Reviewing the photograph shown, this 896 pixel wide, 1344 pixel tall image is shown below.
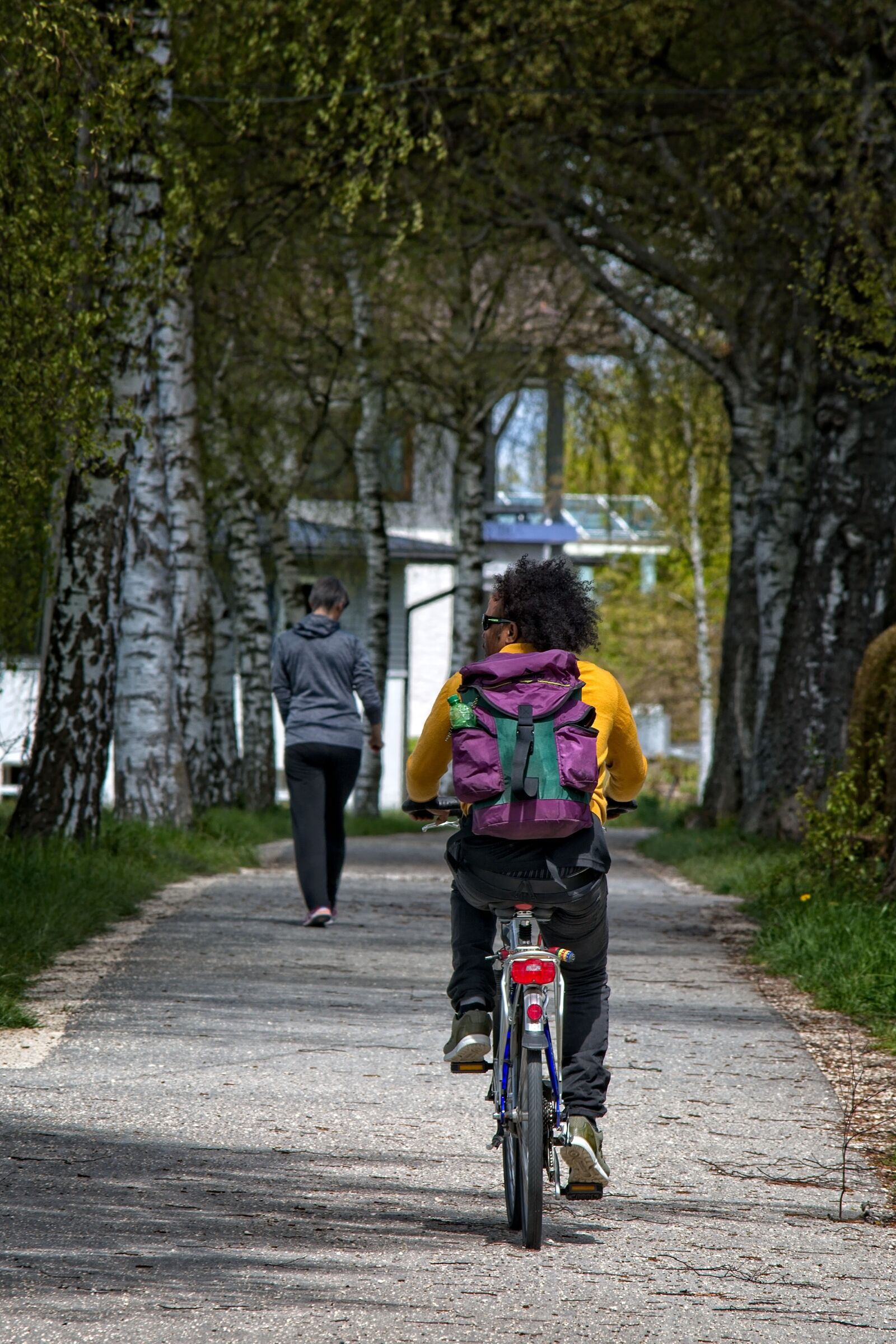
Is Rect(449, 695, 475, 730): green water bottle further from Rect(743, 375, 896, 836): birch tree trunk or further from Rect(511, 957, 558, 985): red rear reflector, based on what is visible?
Rect(743, 375, 896, 836): birch tree trunk

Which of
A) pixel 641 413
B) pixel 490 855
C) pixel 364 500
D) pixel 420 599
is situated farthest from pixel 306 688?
pixel 420 599

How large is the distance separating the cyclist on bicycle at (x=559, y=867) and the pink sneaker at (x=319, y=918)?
604cm

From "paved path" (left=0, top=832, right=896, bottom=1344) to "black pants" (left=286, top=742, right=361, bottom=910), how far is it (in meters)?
2.00

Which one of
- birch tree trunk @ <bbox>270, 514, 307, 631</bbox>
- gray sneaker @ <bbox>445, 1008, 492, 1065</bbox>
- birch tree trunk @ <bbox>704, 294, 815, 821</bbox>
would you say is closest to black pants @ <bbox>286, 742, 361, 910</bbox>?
gray sneaker @ <bbox>445, 1008, 492, 1065</bbox>

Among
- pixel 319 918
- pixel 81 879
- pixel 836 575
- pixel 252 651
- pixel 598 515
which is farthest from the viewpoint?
pixel 598 515

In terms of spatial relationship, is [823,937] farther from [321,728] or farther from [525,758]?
[525,758]

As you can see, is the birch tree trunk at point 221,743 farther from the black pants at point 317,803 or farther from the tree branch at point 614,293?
the black pants at point 317,803

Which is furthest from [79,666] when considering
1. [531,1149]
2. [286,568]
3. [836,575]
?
[286,568]

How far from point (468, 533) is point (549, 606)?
23690 mm

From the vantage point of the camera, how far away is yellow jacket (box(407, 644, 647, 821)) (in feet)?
16.6

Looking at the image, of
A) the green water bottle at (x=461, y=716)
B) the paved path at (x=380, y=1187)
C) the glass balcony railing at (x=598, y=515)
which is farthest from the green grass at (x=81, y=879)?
the glass balcony railing at (x=598, y=515)

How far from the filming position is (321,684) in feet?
37.6

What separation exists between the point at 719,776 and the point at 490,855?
55.6ft

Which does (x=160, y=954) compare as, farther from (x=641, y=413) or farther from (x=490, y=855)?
(x=641, y=413)
